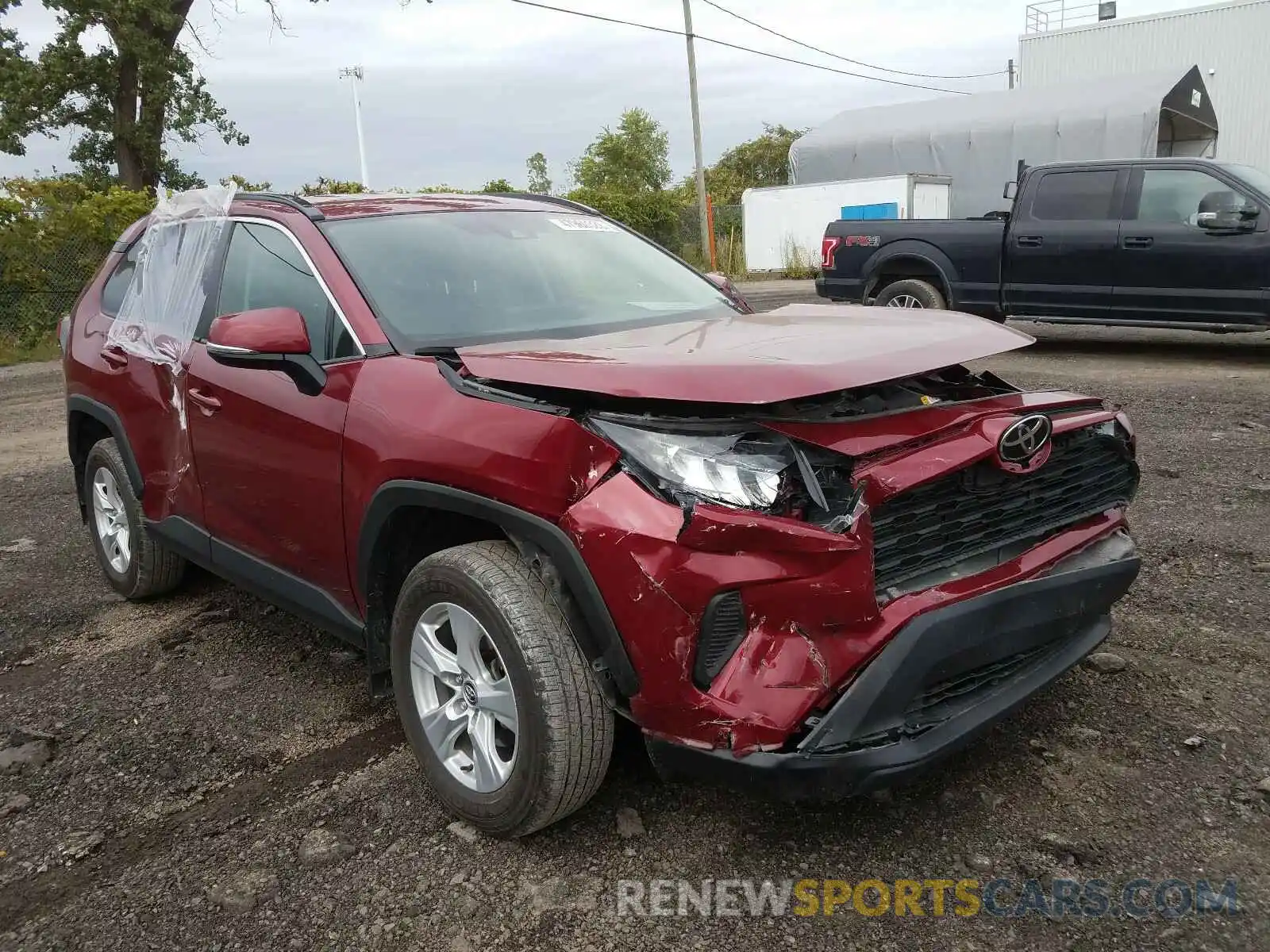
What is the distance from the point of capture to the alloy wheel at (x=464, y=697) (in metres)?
2.41

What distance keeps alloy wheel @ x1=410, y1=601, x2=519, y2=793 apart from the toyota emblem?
130cm

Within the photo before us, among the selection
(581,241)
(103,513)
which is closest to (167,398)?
(103,513)

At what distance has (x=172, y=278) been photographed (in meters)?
3.87

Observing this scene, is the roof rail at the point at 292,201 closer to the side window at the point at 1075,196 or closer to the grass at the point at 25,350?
the side window at the point at 1075,196

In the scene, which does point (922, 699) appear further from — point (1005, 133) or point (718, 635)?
point (1005, 133)

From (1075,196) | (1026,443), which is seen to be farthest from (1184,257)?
(1026,443)

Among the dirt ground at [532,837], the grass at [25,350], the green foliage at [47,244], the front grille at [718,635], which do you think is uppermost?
the green foliage at [47,244]

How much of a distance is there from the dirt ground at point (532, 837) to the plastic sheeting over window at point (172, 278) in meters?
1.21

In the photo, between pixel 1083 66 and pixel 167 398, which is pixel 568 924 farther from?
pixel 1083 66

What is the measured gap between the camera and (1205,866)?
7.38 ft

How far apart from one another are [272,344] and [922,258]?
8402 millimetres

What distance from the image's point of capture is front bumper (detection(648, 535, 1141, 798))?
2027 mm

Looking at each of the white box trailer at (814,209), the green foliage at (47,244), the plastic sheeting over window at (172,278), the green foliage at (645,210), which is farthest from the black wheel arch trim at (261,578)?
the green foliage at (645,210)

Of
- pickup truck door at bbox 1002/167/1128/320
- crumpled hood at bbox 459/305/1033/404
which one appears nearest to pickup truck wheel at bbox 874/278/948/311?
pickup truck door at bbox 1002/167/1128/320
